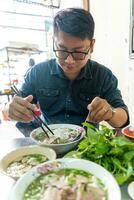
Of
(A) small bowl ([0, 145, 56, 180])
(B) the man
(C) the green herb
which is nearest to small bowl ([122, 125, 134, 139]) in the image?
(B) the man

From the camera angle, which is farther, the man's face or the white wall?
the white wall

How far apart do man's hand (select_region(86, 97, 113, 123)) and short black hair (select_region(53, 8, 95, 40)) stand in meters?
0.44

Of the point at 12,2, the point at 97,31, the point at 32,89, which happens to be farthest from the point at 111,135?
the point at 12,2

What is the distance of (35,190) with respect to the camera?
25.0 inches

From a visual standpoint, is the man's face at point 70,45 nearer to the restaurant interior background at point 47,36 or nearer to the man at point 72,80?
the man at point 72,80

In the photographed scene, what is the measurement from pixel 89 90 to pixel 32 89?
43cm

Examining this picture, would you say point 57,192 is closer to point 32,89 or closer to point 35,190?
point 35,190

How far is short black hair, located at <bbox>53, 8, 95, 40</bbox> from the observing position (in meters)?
1.27

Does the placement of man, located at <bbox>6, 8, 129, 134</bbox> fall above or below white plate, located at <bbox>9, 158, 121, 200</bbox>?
above

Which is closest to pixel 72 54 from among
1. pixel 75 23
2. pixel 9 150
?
pixel 75 23

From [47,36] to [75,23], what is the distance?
2.37m

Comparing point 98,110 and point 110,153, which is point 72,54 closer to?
point 98,110

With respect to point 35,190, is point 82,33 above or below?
above

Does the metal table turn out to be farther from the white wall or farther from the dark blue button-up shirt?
the white wall
